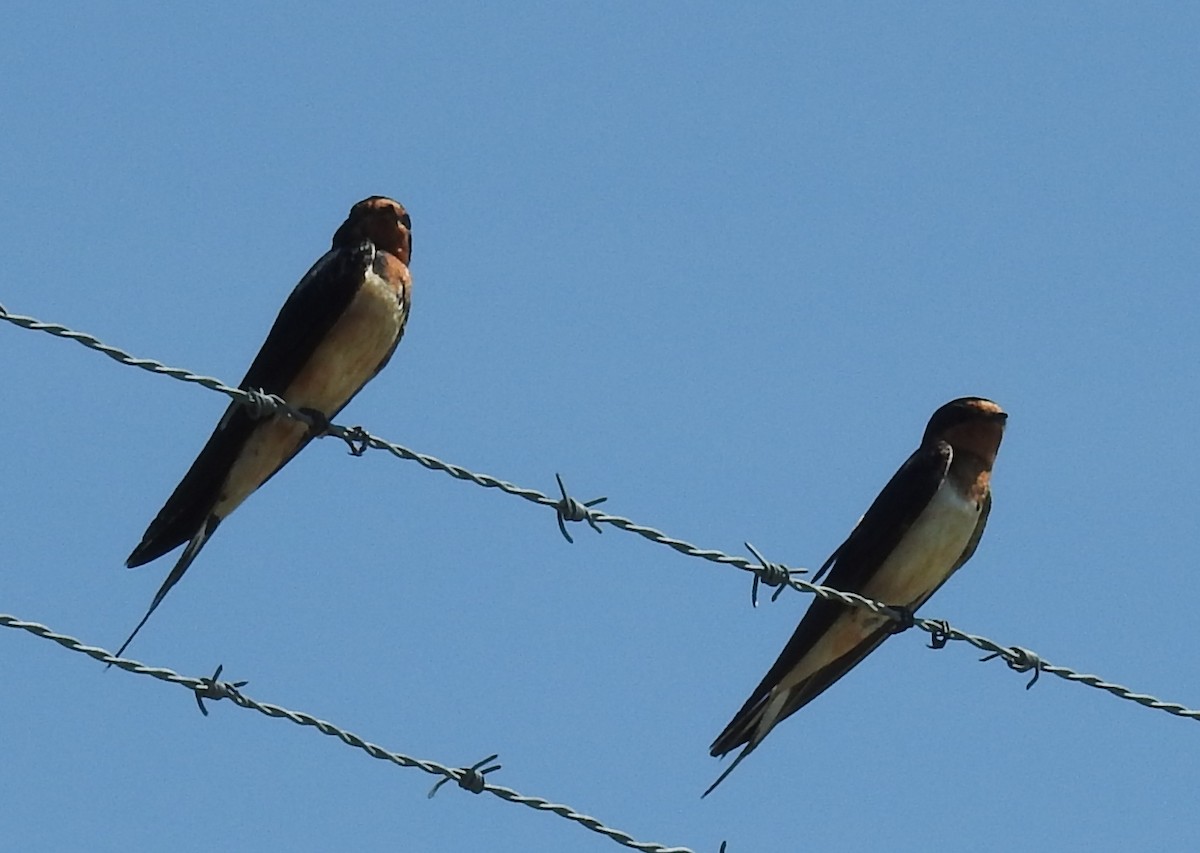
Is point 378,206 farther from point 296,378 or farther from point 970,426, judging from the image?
point 970,426

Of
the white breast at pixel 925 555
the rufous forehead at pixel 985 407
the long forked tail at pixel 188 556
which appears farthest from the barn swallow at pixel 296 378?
the rufous forehead at pixel 985 407

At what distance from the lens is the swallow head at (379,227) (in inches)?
317

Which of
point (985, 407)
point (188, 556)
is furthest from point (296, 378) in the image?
point (985, 407)

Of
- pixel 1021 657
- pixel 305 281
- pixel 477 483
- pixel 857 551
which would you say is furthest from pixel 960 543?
pixel 477 483

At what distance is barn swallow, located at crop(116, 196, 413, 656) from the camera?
7.53m

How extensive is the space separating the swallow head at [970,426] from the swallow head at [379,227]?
1873 mm

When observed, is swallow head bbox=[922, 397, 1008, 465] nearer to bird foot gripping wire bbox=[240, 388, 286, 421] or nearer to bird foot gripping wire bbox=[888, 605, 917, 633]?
bird foot gripping wire bbox=[888, 605, 917, 633]

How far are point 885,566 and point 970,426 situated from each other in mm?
678

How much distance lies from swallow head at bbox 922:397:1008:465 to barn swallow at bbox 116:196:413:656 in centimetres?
188

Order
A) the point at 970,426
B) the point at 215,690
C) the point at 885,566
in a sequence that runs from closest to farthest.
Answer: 1. the point at 215,690
2. the point at 885,566
3. the point at 970,426

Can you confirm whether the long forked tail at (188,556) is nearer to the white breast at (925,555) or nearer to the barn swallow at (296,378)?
the barn swallow at (296,378)

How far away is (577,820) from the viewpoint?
502cm

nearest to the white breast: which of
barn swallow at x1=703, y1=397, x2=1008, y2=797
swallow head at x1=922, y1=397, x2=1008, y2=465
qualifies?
barn swallow at x1=703, y1=397, x2=1008, y2=797

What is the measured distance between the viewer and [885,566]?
7871 mm
